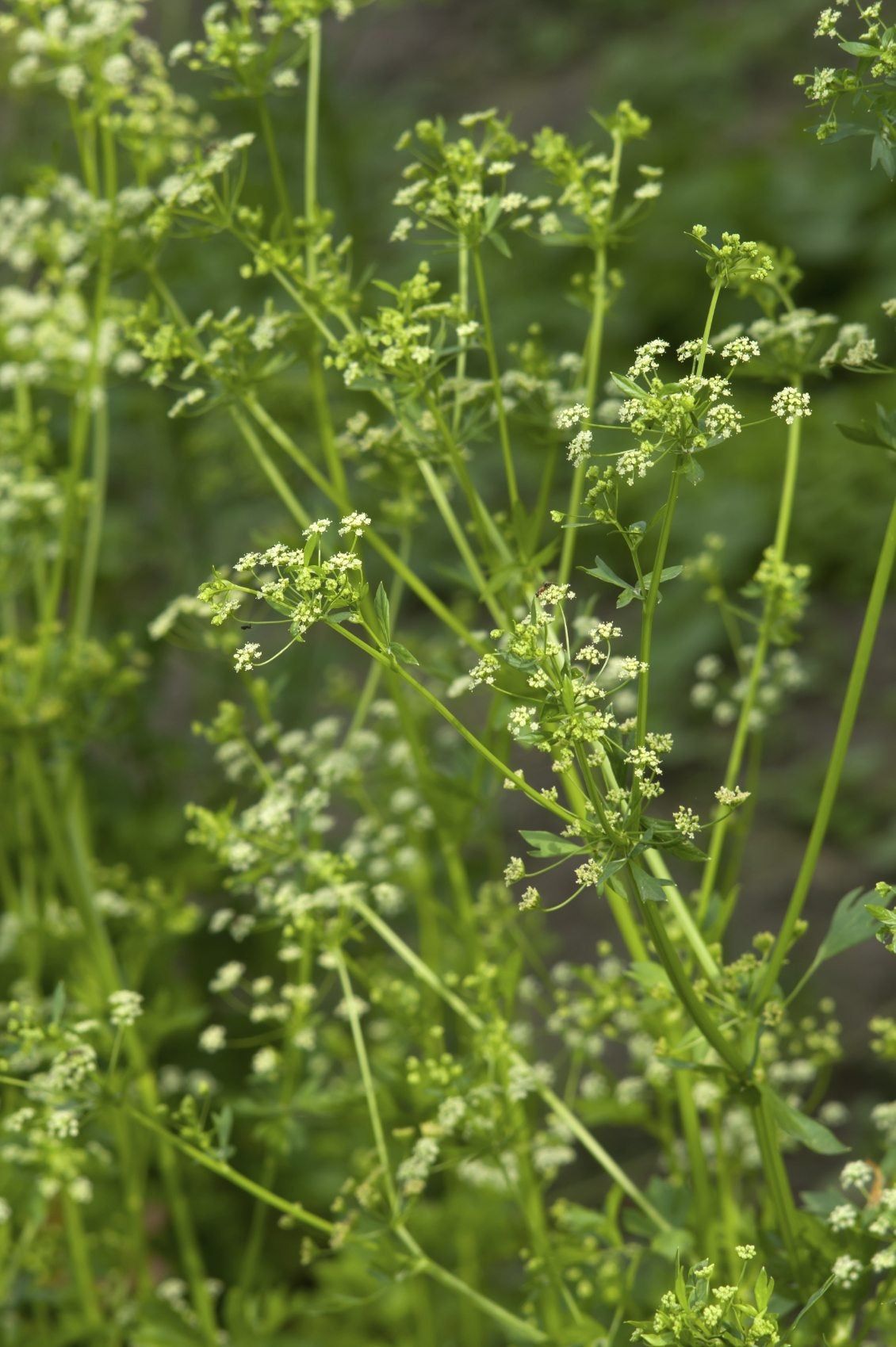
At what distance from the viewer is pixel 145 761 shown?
3.79 meters

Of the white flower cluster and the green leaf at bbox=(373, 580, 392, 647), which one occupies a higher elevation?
the white flower cluster

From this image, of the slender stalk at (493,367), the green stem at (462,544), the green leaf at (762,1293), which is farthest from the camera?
the green stem at (462,544)

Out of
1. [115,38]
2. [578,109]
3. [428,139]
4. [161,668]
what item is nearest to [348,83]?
[578,109]

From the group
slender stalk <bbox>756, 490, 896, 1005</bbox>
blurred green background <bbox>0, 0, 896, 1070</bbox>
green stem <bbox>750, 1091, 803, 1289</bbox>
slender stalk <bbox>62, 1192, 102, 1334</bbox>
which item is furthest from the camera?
blurred green background <bbox>0, 0, 896, 1070</bbox>

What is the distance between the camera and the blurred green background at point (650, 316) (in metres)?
3.85

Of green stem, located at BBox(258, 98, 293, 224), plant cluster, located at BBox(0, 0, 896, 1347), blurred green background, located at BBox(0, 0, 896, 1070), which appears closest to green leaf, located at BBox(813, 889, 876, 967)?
plant cluster, located at BBox(0, 0, 896, 1347)

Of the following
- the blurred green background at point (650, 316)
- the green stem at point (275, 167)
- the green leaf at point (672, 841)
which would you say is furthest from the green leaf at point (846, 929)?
the blurred green background at point (650, 316)

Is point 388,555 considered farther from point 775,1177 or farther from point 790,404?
point 775,1177

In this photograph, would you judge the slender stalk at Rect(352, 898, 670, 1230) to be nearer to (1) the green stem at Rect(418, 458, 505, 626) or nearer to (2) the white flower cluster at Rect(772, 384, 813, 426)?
(1) the green stem at Rect(418, 458, 505, 626)

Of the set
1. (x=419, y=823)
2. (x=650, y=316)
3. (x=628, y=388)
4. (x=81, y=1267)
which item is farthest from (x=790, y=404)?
(x=650, y=316)

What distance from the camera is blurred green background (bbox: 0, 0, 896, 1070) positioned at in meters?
3.85

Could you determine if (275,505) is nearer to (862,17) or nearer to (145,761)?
(145,761)

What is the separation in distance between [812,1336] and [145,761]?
2.51m

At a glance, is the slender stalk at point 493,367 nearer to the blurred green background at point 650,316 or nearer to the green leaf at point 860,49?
the green leaf at point 860,49
